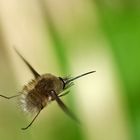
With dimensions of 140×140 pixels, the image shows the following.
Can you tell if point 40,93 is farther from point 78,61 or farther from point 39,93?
point 78,61

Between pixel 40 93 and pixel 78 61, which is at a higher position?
pixel 40 93

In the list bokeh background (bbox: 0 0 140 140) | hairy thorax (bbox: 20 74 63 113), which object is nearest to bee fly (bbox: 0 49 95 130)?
hairy thorax (bbox: 20 74 63 113)

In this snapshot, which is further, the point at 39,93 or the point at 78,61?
the point at 78,61

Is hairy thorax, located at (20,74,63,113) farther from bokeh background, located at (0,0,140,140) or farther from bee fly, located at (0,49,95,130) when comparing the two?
bokeh background, located at (0,0,140,140)

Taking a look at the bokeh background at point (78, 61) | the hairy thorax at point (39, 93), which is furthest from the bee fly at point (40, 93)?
the bokeh background at point (78, 61)

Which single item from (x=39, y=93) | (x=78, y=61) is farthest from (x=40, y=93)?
(x=78, y=61)

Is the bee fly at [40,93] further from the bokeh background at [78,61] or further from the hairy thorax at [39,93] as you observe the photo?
the bokeh background at [78,61]

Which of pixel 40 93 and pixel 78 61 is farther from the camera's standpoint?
pixel 78 61

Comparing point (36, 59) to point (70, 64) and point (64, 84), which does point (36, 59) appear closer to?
point (70, 64)

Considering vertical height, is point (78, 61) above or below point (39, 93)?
below

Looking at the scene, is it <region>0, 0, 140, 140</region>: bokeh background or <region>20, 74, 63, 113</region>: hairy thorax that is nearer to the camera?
<region>20, 74, 63, 113</region>: hairy thorax
